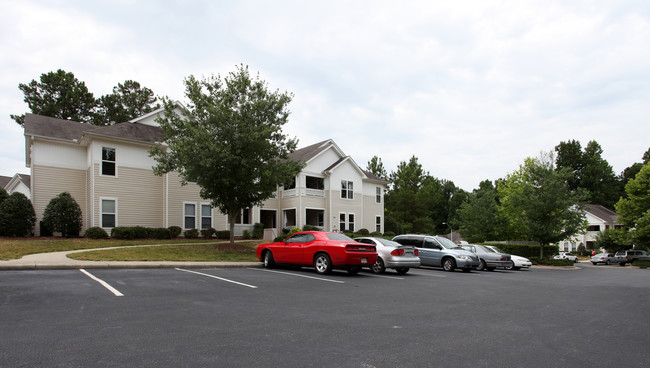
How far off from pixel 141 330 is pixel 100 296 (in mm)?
3016

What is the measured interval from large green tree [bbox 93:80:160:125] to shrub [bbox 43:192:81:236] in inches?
1043

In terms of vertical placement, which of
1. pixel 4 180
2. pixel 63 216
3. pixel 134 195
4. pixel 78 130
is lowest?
pixel 63 216

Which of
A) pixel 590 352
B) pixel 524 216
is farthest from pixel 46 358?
pixel 524 216

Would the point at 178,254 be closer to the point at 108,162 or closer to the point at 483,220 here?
the point at 108,162

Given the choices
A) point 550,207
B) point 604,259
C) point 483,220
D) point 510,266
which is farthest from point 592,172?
point 510,266

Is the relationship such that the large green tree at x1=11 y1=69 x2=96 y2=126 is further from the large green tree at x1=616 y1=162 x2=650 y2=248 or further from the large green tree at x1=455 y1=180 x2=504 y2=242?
the large green tree at x1=616 y1=162 x2=650 y2=248

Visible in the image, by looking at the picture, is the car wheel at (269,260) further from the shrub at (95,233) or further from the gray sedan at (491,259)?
the shrub at (95,233)

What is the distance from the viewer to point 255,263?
53.0 feet

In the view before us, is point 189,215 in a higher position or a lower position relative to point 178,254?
higher

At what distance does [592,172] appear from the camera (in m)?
83.8

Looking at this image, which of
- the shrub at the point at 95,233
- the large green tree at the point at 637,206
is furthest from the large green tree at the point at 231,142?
the large green tree at the point at 637,206

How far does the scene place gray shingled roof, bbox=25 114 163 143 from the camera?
977 inches

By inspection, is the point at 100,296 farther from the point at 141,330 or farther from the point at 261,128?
the point at 261,128

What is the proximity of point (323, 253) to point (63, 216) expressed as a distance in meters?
16.8
